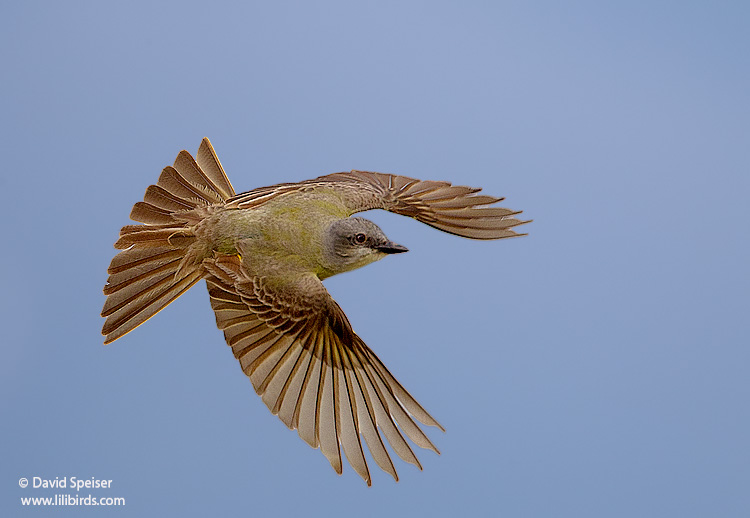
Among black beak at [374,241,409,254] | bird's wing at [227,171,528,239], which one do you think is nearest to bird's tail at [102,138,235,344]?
bird's wing at [227,171,528,239]

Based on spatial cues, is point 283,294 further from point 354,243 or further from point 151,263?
point 151,263

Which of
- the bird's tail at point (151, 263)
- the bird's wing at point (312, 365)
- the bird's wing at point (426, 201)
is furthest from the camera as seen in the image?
the bird's wing at point (426, 201)

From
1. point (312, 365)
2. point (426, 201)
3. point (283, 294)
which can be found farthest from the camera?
point (426, 201)

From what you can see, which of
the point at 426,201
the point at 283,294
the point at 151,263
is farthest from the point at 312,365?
the point at 426,201

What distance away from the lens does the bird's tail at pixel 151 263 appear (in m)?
5.34

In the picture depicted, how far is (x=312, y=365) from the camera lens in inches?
209

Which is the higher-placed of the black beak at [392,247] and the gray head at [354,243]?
the gray head at [354,243]

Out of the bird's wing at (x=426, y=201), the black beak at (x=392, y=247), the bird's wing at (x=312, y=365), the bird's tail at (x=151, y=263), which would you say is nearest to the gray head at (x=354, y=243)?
the black beak at (x=392, y=247)

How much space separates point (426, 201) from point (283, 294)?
5.09ft

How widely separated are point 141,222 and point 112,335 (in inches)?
27.0

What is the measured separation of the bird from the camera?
5.11m

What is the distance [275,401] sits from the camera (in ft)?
17.1

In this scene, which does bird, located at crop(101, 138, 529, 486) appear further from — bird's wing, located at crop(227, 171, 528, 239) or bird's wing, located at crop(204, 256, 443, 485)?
bird's wing, located at crop(227, 171, 528, 239)

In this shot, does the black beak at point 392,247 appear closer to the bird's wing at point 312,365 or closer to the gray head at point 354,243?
the gray head at point 354,243
